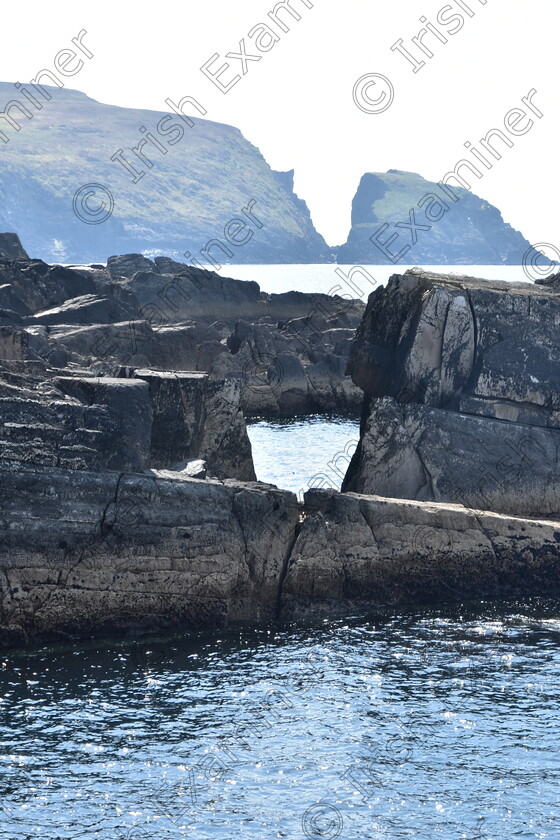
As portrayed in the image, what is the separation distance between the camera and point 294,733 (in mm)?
12328

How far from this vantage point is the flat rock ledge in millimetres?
14469

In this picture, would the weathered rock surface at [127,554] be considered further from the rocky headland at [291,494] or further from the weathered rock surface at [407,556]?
the weathered rock surface at [407,556]

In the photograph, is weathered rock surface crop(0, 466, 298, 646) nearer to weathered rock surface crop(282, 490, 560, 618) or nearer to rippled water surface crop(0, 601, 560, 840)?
rippled water surface crop(0, 601, 560, 840)

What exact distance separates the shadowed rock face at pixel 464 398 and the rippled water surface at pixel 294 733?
12.2 feet

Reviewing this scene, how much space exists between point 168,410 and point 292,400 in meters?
21.9

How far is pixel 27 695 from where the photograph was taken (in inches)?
509

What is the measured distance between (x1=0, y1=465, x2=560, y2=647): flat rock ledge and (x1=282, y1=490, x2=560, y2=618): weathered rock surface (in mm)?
15

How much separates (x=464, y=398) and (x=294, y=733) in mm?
8756

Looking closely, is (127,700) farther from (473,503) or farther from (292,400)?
(292,400)

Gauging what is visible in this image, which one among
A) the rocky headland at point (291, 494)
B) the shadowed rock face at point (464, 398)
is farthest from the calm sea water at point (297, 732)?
the shadowed rock face at point (464, 398)

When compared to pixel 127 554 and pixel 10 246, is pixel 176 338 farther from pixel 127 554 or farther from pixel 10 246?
pixel 10 246

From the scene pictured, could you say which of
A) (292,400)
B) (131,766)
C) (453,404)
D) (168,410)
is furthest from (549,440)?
(292,400)

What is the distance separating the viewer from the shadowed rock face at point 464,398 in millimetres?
19062

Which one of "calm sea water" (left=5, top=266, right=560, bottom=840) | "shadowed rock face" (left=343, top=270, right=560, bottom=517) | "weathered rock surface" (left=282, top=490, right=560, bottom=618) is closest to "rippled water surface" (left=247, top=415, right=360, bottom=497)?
"shadowed rock face" (left=343, top=270, right=560, bottom=517)
